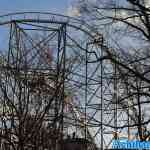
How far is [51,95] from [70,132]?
332 cm

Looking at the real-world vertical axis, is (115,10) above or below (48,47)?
above

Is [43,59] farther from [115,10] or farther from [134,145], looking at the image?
[134,145]

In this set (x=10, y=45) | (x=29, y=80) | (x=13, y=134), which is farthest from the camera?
(x=10, y=45)

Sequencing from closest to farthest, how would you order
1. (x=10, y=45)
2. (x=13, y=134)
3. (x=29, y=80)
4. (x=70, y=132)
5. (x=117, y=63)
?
1. (x=13, y=134)
2. (x=29, y=80)
3. (x=10, y=45)
4. (x=70, y=132)
5. (x=117, y=63)

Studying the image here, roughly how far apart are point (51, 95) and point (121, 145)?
26.4ft

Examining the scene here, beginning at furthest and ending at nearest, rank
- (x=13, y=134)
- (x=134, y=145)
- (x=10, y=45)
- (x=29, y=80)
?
(x=134, y=145)
(x=10, y=45)
(x=29, y=80)
(x=13, y=134)

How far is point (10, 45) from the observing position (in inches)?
607

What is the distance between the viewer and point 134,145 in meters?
22.3

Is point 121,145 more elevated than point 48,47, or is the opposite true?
point 48,47

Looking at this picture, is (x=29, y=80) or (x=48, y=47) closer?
(x=29, y=80)

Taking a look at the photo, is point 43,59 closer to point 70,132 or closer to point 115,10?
point 70,132

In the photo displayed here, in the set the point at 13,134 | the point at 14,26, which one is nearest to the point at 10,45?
the point at 14,26

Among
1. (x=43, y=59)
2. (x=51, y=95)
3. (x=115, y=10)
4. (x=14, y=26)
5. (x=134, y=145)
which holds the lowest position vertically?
(x=134, y=145)

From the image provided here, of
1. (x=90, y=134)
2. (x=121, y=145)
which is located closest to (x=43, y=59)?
(x=90, y=134)
